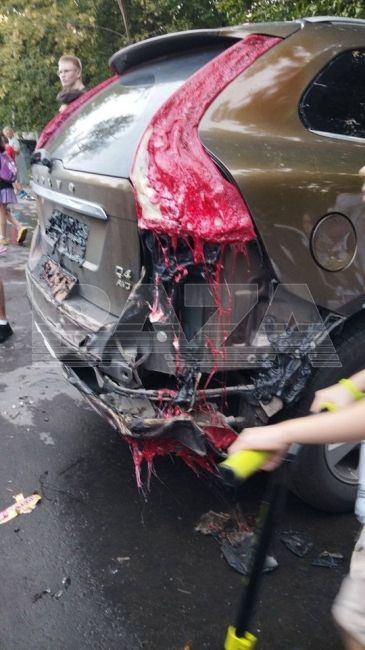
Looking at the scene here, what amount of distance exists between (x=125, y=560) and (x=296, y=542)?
0.79 m

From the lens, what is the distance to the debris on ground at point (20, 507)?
2855mm

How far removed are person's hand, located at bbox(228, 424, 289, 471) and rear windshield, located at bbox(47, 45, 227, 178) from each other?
4.54ft

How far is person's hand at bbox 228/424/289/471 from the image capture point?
1.41 meters

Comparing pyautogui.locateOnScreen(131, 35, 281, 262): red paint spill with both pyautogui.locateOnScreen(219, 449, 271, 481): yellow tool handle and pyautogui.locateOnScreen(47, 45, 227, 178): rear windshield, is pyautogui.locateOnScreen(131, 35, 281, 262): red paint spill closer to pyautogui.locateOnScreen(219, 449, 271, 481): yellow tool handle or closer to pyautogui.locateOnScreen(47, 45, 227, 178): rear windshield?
pyautogui.locateOnScreen(47, 45, 227, 178): rear windshield

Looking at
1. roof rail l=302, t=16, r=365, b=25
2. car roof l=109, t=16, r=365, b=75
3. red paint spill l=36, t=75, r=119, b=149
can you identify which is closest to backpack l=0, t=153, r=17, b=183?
red paint spill l=36, t=75, r=119, b=149

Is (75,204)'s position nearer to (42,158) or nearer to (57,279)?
(57,279)

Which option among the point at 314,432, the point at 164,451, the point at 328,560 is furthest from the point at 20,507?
the point at 314,432

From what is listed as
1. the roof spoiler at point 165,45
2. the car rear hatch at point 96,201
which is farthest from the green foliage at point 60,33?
the car rear hatch at point 96,201

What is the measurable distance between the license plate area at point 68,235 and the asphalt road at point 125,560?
1.17 meters

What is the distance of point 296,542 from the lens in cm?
270

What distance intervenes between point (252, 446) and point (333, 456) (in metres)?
1.43

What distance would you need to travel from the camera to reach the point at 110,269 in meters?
2.64

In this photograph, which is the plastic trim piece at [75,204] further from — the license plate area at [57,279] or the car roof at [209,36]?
the car roof at [209,36]

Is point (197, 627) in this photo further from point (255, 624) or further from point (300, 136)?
point (300, 136)
